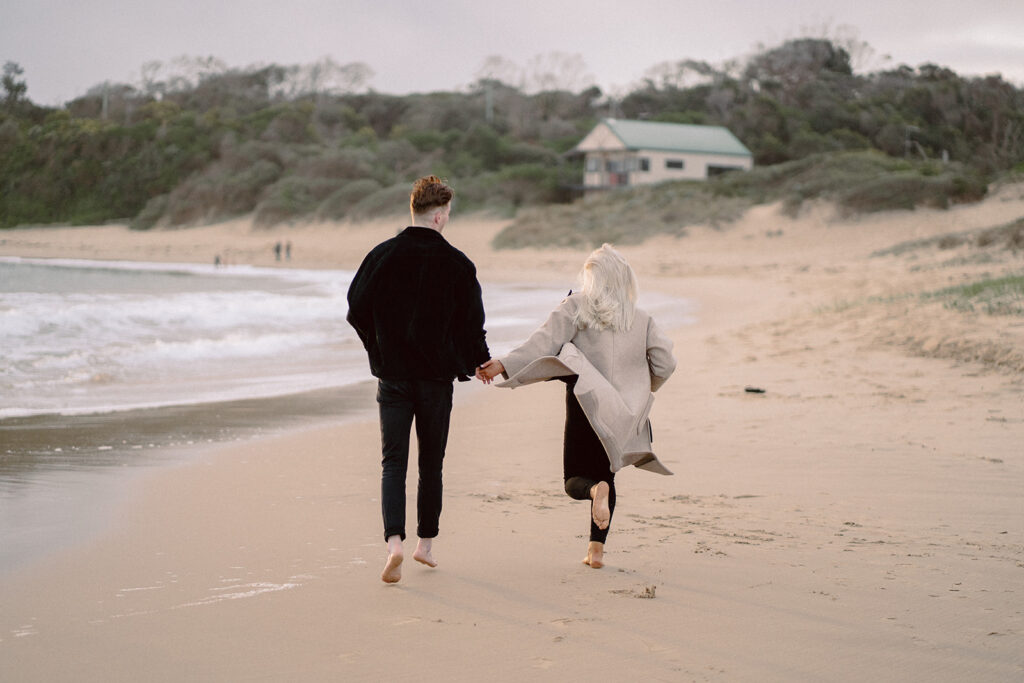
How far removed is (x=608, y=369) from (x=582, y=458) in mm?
387

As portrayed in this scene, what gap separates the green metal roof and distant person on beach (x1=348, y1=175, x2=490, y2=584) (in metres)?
49.3

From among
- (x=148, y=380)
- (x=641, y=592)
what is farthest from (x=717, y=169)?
(x=641, y=592)

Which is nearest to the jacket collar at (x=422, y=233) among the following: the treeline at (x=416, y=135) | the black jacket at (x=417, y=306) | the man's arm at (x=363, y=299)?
the black jacket at (x=417, y=306)

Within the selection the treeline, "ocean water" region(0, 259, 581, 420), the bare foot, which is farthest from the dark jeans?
the treeline

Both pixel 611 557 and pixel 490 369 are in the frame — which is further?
pixel 611 557

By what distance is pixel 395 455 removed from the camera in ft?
13.1

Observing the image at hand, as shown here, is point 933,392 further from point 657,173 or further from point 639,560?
point 657,173

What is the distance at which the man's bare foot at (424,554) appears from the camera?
4.02 m

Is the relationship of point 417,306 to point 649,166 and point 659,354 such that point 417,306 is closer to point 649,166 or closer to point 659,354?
point 659,354

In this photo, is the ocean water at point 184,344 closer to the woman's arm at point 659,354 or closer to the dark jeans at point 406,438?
the dark jeans at point 406,438

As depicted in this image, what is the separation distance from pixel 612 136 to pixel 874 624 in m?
50.8

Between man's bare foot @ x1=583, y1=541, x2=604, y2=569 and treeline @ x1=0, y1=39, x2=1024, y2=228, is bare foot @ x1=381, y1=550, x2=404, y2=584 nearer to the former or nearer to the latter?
man's bare foot @ x1=583, y1=541, x2=604, y2=569

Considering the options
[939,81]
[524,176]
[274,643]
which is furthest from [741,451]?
[939,81]

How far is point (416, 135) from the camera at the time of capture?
214 feet
